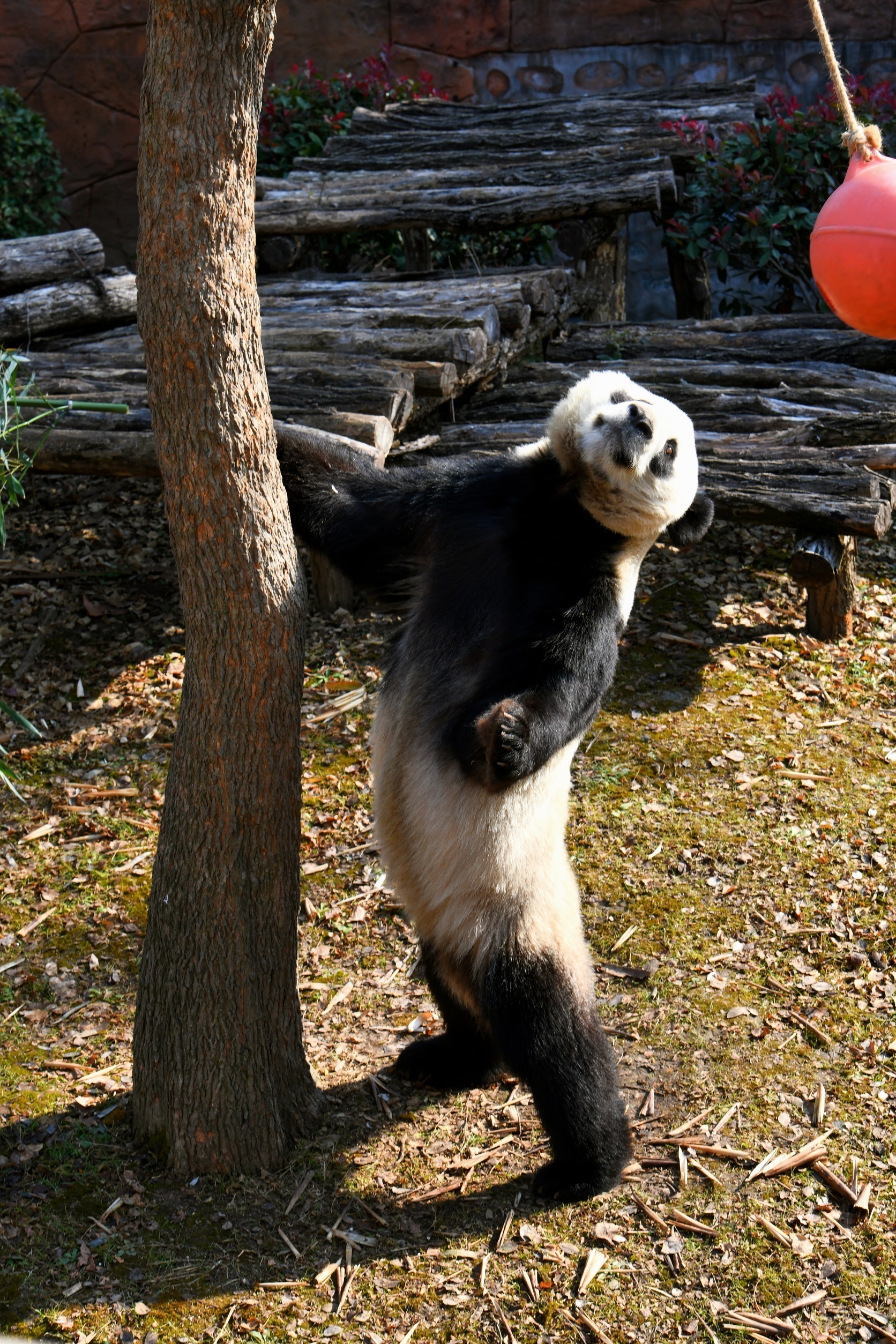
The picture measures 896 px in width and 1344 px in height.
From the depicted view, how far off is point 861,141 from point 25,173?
27.5 ft

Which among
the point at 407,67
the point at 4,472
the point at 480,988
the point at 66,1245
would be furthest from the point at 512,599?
the point at 407,67

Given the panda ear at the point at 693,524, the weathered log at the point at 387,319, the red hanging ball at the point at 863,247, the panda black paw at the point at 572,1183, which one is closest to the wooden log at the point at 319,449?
the panda ear at the point at 693,524

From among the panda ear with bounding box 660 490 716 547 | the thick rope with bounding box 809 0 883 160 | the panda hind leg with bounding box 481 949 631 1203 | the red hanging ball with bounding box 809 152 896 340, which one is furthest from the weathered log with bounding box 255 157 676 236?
the panda hind leg with bounding box 481 949 631 1203

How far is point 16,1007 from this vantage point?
353cm

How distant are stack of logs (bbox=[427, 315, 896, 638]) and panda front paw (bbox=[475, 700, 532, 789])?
288 centimetres

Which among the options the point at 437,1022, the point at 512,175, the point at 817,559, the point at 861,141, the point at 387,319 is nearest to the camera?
the point at 861,141

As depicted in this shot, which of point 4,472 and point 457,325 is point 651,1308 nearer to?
point 4,472

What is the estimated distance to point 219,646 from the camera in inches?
107

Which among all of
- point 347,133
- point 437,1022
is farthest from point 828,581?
point 347,133

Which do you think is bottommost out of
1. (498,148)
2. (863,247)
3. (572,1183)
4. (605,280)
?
(572,1183)

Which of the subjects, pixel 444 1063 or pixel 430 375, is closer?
pixel 444 1063

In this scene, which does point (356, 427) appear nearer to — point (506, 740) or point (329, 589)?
point (329, 589)

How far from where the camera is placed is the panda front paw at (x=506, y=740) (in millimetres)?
2689

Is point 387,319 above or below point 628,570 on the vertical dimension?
above
